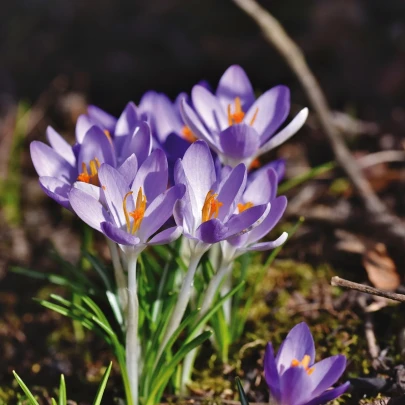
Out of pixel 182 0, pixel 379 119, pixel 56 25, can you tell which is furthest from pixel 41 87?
pixel 379 119

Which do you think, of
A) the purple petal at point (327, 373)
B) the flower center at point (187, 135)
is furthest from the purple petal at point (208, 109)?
the purple petal at point (327, 373)

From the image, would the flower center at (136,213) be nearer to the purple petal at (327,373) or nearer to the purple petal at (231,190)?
the purple petal at (231,190)

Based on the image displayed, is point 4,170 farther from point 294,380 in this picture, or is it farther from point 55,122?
point 294,380

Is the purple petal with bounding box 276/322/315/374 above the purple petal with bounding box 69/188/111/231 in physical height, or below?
below

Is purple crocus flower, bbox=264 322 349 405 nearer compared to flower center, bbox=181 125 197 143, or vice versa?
purple crocus flower, bbox=264 322 349 405

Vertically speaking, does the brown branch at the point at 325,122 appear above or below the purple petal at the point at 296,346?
above

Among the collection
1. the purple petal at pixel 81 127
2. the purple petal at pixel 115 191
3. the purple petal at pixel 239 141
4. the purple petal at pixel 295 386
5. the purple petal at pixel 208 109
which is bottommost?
the purple petal at pixel 295 386

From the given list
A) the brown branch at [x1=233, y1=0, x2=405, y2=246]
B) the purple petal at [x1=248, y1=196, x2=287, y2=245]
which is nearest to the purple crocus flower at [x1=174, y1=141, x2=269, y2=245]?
the purple petal at [x1=248, y1=196, x2=287, y2=245]

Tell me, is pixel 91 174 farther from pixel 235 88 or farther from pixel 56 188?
pixel 235 88

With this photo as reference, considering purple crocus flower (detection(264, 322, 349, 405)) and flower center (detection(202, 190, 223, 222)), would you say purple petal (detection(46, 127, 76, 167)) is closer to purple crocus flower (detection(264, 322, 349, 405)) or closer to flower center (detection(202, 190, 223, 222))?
flower center (detection(202, 190, 223, 222))
